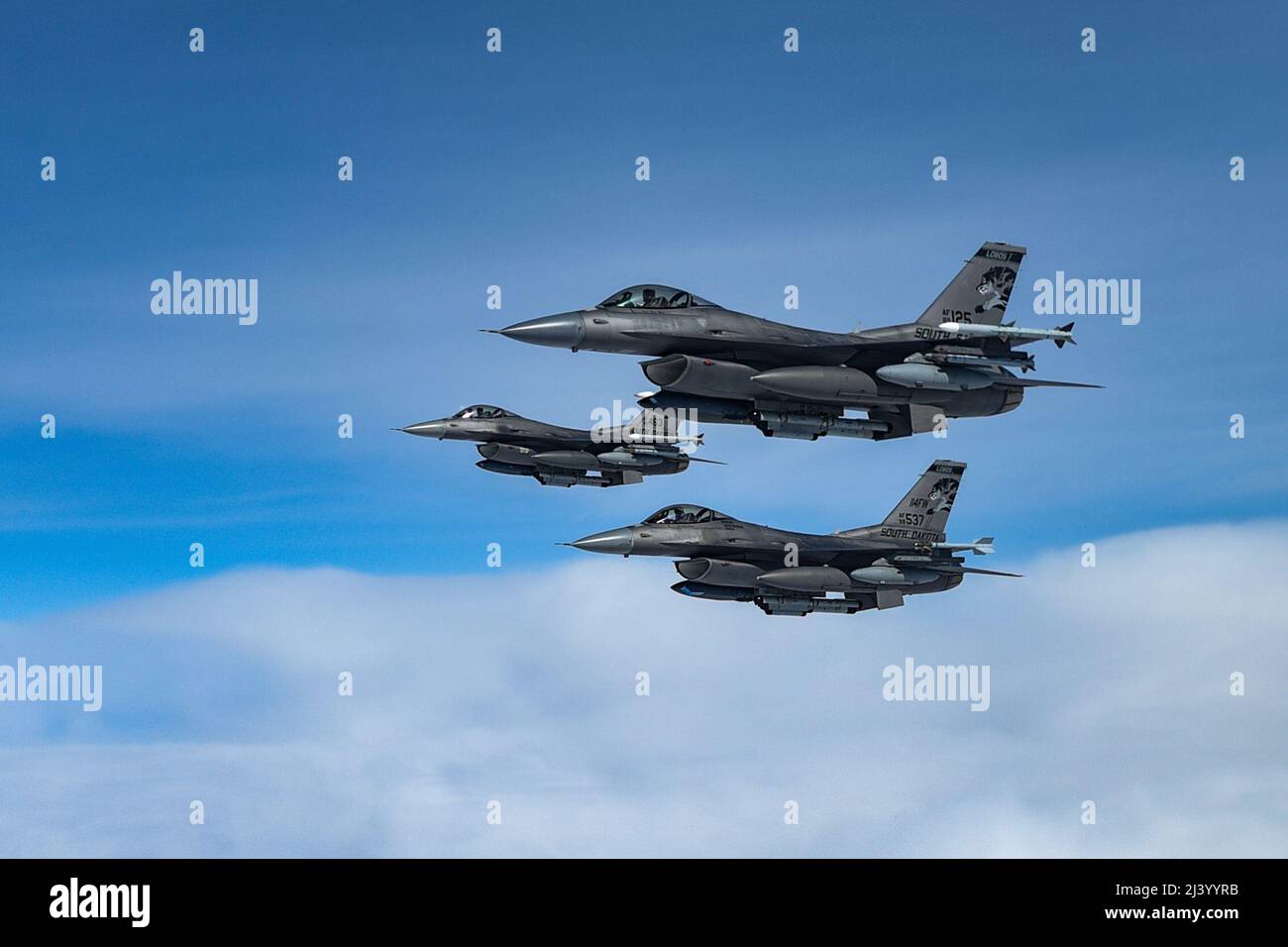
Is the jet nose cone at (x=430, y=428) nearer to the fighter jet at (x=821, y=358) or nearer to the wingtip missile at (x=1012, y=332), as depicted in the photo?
Result: the fighter jet at (x=821, y=358)

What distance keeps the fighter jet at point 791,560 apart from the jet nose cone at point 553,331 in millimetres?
13442

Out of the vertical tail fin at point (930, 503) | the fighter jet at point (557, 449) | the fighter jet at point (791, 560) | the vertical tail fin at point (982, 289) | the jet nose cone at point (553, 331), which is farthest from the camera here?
the fighter jet at point (557, 449)

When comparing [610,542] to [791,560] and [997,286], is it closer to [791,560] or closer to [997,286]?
[791,560]

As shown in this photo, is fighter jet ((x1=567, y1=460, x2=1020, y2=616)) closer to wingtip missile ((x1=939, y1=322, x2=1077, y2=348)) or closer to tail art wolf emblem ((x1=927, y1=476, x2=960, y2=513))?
tail art wolf emblem ((x1=927, y1=476, x2=960, y2=513))

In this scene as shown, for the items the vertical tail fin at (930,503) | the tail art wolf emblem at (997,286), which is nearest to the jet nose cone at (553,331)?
the tail art wolf emblem at (997,286)

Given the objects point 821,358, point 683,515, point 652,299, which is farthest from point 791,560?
point 652,299

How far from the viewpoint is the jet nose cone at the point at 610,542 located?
74.4 metres

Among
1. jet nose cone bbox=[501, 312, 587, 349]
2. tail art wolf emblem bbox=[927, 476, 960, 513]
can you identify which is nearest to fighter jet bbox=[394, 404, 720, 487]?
tail art wolf emblem bbox=[927, 476, 960, 513]

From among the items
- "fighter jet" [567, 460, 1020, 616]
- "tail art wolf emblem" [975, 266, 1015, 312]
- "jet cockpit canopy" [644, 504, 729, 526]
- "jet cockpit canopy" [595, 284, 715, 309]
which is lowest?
"fighter jet" [567, 460, 1020, 616]

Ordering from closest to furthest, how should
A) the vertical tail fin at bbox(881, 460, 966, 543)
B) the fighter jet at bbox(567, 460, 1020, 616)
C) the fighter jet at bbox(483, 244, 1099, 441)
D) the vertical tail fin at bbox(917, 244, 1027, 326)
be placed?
the fighter jet at bbox(483, 244, 1099, 441), the vertical tail fin at bbox(917, 244, 1027, 326), the fighter jet at bbox(567, 460, 1020, 616), the vertical tail fin at bbox(881, 460, 966, 543)

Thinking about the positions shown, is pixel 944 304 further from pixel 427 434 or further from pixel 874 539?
pixel 427 434

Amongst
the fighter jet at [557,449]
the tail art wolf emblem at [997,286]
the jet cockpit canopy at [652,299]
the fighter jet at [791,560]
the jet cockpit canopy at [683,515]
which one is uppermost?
the tail art wolf emblem at [997,286]

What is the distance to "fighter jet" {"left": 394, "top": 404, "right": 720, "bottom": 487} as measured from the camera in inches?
3573

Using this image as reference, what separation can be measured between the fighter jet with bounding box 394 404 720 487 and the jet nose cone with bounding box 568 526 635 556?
49.4ft
